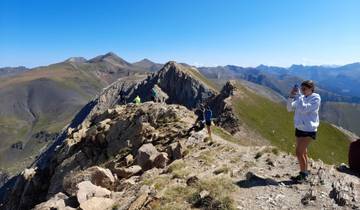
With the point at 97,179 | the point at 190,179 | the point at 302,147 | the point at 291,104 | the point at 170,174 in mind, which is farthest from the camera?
the point at 97,179

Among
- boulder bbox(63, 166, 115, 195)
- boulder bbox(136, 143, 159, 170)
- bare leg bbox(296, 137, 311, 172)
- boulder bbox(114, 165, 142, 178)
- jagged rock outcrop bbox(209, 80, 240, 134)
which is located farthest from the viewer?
jagged rock outcrop bbox(209, 80, 240, 134)

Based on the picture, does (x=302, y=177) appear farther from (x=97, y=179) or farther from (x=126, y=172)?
(x=126, y=172)

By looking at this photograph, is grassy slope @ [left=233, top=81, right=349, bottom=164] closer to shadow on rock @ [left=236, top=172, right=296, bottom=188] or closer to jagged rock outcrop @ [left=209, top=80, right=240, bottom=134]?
jagged rock outcrop @ [left=209, top=80, right=240, bottom=134]

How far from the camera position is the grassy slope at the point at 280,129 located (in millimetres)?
78056

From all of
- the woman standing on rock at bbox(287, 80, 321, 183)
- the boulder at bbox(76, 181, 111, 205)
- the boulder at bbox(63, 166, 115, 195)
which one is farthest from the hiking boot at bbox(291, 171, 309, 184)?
the boulder at bbox(63, 166, 115, 195)

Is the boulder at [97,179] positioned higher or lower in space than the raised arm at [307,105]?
lower

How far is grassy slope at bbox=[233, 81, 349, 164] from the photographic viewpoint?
7806 cm

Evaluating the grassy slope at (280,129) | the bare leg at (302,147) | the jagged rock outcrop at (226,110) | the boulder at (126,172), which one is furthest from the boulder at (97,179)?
the grassy slope at (280,129)

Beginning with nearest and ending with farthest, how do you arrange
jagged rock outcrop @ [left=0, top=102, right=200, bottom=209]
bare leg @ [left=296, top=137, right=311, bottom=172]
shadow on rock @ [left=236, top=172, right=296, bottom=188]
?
bare leg @ [left=296, top=137, right=311, bottom=172], shadow on rock @ [left=236, top=172, right=296, bottom=188], jagged rock outcrop @ [left=0, top=102, right=200, bottom=209]

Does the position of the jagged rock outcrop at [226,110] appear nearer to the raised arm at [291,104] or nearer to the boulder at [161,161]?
the boulder at [161,161]

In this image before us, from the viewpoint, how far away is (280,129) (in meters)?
86.7

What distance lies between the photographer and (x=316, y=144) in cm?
8594

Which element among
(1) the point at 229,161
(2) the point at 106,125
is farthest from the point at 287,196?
(2) the point at 106,125

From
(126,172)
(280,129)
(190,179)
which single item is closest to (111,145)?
(126,172)
